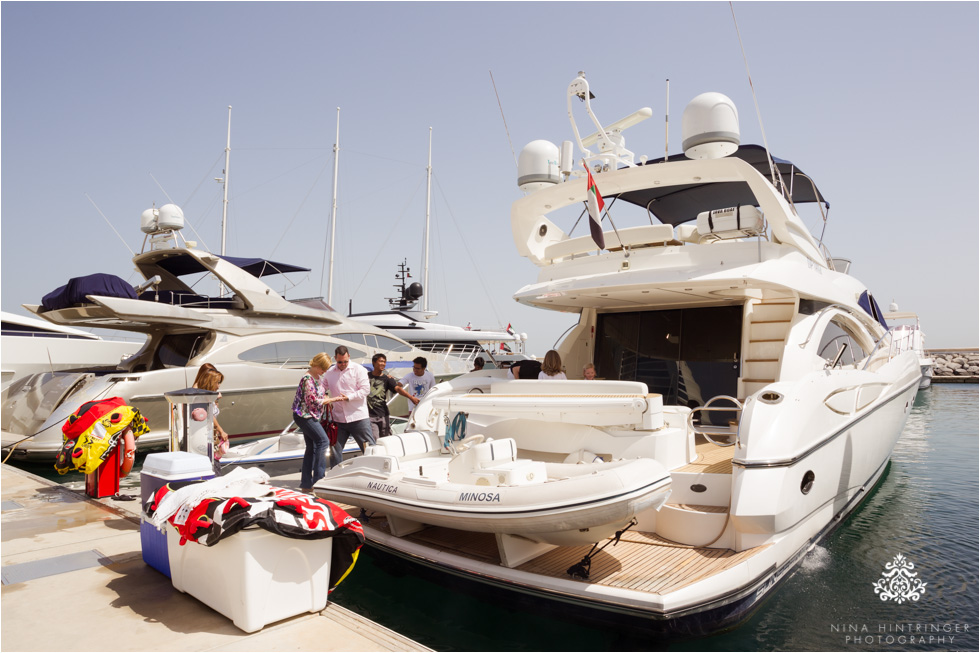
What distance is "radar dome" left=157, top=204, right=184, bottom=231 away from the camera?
13445 millimetres

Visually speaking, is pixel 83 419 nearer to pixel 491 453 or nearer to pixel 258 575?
pixel 258 575

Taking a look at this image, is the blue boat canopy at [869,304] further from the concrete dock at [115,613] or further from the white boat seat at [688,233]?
the concrete dock at [115,613]

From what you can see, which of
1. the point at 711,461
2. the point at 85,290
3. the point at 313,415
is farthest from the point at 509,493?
the point at 85,290

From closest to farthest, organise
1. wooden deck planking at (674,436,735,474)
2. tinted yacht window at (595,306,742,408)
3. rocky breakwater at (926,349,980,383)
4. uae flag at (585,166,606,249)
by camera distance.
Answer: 1. wooden deck planking at (674,436,735,474)
2. uae flag at (585,166,606,249)
3. tinted yacht window at (595,306,742,408)
4. rocky breakwater at (926,349,980,383)

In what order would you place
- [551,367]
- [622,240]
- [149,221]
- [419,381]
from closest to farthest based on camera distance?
[551,367]
[622,240]
[419,381]
[149,221]

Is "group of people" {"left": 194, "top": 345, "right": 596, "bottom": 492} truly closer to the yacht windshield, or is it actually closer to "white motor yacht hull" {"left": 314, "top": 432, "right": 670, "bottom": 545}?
"white motor yacht hull" {"left": 314, "top": 432, "right": 670, "bottom": 545}

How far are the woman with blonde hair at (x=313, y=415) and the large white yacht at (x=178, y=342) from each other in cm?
590

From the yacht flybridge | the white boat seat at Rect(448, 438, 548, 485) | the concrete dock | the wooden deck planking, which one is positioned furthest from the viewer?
the wooden deck planking

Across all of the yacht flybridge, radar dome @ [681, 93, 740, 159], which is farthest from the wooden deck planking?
radar dome @ [681, 93, 740, 159]

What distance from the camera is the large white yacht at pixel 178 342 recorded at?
10.6 m

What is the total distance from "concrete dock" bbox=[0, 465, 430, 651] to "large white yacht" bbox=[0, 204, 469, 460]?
20.2 ft

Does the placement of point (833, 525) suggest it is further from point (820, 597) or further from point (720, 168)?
point (720, 168)

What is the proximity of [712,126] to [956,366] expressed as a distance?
36.8 m

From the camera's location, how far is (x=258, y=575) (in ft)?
10.6
